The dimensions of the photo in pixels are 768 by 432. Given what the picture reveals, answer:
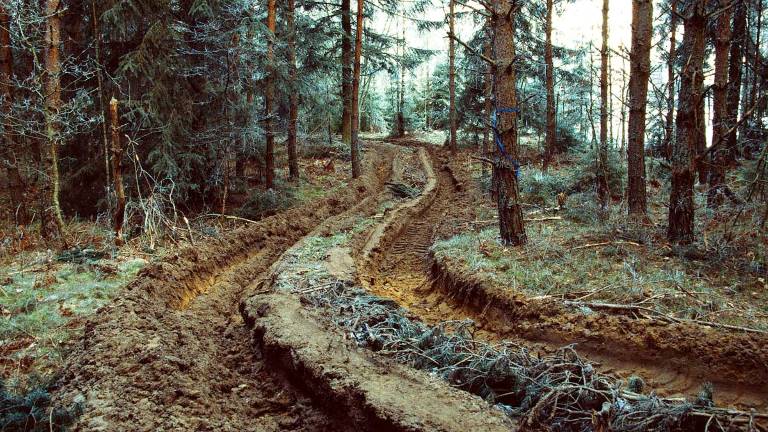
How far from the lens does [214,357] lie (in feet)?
18.2

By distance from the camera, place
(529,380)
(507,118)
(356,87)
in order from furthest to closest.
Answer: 1. (356,87)
2. (507,118)
3. (529,380)

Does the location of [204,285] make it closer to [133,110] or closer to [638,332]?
[133,110]

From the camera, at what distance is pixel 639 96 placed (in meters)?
8.98

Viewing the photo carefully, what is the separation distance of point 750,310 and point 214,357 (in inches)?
241

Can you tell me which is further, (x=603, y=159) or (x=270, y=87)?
(x=270, y=87)

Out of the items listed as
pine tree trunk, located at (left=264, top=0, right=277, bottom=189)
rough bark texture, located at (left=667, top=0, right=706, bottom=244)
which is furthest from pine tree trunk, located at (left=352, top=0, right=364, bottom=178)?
rough bark texture, located at (left=667, top=0, right=706, bottom=244)

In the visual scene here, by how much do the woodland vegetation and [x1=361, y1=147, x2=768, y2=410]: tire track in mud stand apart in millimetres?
498

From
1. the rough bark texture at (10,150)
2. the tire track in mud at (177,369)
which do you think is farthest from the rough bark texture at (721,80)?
the rough bark texture at (10,150)

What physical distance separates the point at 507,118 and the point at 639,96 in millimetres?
3078

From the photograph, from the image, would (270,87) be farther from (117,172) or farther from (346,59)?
(346,59)

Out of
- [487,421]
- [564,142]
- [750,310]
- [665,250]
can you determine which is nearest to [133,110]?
[487,421]

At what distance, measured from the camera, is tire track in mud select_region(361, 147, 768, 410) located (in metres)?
4.42

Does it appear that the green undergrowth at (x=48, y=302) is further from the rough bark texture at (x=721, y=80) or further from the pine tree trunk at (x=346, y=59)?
the pine tree trunk at (x=346, y=59)

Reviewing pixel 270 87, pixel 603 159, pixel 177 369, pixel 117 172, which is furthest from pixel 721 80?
pixel 117 172
